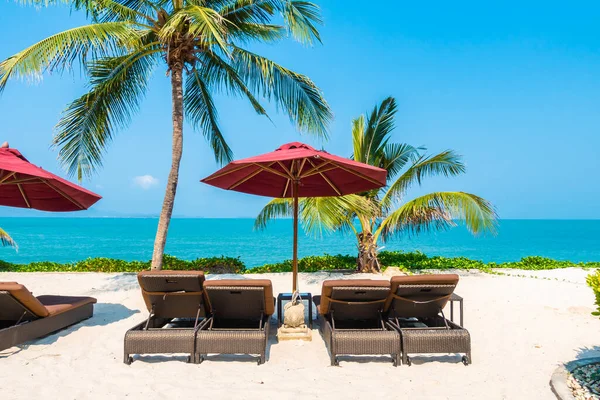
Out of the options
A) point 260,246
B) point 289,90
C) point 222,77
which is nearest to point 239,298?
point 289,90

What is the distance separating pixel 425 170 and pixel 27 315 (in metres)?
7.69

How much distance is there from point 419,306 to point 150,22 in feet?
22.5

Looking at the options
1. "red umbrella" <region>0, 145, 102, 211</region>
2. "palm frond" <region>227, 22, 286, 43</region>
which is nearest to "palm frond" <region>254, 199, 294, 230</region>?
"palm frond" <region>227, 22, 286, 43</region>

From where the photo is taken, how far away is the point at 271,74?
24.8ft

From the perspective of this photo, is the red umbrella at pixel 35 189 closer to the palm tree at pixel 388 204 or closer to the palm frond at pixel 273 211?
the palm tree at pixel 388 204

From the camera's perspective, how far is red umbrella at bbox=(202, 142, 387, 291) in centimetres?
434

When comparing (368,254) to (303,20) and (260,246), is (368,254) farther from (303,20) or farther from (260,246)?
(260,246)

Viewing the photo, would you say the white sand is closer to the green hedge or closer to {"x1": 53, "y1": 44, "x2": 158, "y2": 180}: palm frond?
{"x1": 53, "y1": 44, "x2": 158, "y2": 180}: palm frond

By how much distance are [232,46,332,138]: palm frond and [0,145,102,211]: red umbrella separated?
146 inches

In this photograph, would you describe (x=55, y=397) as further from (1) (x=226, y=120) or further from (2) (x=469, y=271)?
(2) (x=469, y=271)

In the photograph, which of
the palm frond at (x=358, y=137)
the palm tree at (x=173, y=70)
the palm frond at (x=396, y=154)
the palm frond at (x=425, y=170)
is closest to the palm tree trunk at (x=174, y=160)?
the palm tree at (x=173, y=70)

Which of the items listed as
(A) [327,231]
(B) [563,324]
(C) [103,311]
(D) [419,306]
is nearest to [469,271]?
(A) [327,231]

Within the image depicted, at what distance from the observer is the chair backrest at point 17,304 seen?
3.86m

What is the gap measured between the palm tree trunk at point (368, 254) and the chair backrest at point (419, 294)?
18.0 ft
